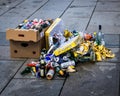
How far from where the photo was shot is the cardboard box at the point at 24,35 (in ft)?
17.6

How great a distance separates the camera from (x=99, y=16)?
8586mm

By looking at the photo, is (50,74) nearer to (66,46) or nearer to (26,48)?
(66,46)

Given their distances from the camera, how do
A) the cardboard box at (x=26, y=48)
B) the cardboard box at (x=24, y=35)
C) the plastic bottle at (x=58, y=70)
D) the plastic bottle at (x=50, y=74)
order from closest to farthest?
the plastic bottle at (x=50, y=74), the plastic bottle at (x=58, y=70), the cardboard box at (x=24, y=35), the cardboard box at (x=26, y=48)

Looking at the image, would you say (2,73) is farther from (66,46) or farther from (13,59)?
(66,46)

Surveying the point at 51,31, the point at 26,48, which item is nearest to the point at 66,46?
the point at 51,31

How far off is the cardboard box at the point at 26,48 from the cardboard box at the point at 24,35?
120 millimetres

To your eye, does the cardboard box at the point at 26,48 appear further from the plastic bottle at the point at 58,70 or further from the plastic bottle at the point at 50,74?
the plastic bottle at the point at 50,74

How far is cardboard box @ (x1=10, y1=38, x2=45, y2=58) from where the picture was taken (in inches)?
219

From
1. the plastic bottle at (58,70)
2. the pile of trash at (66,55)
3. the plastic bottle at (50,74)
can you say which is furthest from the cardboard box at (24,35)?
the plastic bottle at (50,74)

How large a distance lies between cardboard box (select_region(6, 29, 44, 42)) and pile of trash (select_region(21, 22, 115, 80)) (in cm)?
33

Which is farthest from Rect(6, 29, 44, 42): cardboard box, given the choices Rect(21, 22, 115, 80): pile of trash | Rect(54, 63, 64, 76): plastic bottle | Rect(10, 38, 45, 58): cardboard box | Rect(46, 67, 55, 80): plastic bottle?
Rect(46, 67, 55, 80): plastic bottle

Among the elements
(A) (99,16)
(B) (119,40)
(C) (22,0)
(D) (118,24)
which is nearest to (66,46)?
(B) (119,40)

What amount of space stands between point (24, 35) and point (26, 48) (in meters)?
0.28

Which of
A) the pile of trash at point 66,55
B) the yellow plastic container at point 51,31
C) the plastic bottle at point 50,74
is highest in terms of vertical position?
the yellow plastic container at point 51,31
